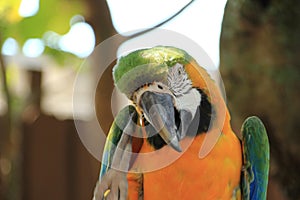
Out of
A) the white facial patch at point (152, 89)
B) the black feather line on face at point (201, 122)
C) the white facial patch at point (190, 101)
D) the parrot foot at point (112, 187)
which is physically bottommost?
the parrot foot at point (112, 187)

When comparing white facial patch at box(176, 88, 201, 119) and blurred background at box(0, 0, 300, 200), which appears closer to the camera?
white facial patch at box(176, 88, 201, 119)

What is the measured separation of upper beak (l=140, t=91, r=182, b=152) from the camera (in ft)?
1.72

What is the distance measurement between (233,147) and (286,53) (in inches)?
12.4

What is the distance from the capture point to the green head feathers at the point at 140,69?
0.53 m

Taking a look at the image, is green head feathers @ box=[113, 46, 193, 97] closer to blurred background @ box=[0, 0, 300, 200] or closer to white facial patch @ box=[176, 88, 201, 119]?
white facial patch @ box=[176, 88, 201, 119]

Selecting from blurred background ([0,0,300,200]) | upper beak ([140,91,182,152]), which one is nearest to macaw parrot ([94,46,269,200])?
upper beak ([140,91,182,152])

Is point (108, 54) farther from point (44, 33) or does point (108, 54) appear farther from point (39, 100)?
point (39, 100)

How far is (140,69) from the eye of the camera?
0.53m

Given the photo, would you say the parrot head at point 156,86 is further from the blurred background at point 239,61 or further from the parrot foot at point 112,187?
the blurred background at point 239,61

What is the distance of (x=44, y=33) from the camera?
3.74ft

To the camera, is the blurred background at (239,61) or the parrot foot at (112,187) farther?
the blurred background at (239,61)

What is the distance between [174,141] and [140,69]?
0.23 ft

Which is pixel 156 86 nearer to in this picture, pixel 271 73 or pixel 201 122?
pixel 201 122

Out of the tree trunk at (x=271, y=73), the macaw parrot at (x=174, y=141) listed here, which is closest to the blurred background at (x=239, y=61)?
the tree trunk at (x=271, y=73)
